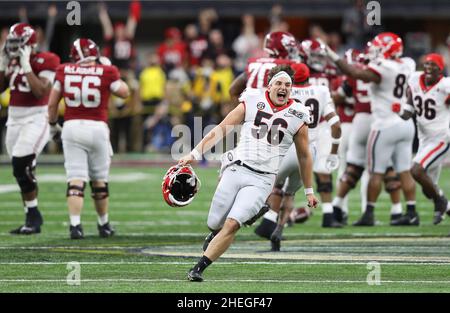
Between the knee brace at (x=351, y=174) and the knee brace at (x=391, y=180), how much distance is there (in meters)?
0.37

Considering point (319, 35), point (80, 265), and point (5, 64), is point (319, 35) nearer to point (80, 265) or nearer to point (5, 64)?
point (5, 64)

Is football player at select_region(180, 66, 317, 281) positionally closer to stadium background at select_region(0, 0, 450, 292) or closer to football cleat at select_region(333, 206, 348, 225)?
stadium background at select_region(0, 0, 450, 292)

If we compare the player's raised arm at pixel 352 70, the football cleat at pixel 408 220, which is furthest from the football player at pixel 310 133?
the football cleat at pixel 408 220

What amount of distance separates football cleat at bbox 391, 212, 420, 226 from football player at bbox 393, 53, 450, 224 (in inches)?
15.8

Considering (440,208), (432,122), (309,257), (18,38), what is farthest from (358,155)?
(18,38)

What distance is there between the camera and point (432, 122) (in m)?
13.4

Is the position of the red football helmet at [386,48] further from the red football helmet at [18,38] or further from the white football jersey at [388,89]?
the red football helmet at [18,38]

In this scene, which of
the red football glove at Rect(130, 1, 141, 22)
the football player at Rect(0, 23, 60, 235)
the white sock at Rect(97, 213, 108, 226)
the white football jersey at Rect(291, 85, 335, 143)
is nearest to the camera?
the white football jersey at Rect(291, 85, 335, 143)

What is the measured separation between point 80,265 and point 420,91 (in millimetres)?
4800

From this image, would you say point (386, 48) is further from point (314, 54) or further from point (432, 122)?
point (432, 122)

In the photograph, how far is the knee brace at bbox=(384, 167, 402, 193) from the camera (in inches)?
559

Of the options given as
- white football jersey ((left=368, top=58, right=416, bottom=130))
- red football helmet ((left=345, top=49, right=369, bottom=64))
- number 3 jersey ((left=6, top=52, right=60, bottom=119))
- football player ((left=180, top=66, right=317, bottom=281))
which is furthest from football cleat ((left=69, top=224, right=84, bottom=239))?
red football helmet ((left=345, top=49, right=369, bottom=64))

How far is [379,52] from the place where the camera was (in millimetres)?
13719
